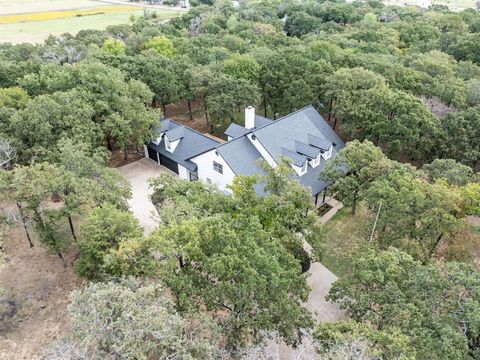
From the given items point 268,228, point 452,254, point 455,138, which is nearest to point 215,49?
point 455,138

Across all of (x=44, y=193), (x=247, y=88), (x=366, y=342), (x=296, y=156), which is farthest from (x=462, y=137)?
(x=44, y=193)

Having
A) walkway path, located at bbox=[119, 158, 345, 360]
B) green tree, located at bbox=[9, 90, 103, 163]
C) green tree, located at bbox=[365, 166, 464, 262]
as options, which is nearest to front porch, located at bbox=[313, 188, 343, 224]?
walkway path, located at bbox=[119, 158, 345, 360]

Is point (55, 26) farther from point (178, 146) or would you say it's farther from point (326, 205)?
point (326, 205)

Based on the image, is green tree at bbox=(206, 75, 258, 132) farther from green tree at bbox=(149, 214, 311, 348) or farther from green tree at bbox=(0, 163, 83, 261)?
green tree at bbox=(149, 214, 311, 348)

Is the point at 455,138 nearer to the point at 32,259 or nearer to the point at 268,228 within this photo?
the point at 268,228

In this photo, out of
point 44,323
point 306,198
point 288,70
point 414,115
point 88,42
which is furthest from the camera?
point 88,42

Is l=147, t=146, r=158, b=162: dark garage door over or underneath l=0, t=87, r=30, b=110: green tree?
underneath

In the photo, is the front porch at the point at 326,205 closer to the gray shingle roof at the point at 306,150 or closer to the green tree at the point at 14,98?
the gray shingle roof at the point at 306,150
